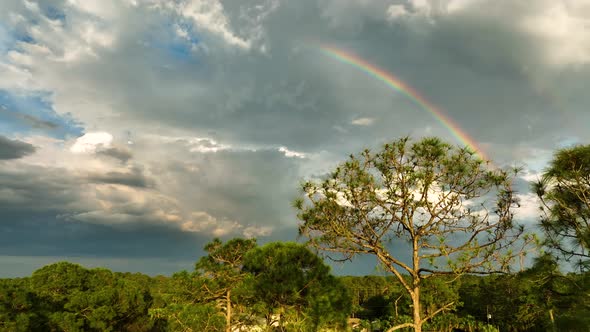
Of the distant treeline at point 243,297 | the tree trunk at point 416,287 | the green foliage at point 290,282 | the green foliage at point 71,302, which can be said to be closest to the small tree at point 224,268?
the distant treeline at point 243,297

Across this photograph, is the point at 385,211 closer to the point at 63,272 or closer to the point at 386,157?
the point at 386,157

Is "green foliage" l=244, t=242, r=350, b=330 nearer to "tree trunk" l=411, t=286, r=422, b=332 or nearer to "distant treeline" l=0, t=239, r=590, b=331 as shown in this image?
"distant treeline" l=0, t=239, r=590, b=331

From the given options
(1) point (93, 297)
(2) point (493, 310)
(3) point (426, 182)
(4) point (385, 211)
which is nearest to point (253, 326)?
(4) point (385, 211)

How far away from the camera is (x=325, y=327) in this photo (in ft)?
46.8

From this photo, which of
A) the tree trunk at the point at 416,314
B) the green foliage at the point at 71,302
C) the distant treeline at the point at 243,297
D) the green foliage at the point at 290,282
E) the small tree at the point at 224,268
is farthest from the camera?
the green foliage at the point at 71,302

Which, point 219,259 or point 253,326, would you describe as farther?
point 219,259

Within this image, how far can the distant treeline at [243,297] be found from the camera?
14120mm

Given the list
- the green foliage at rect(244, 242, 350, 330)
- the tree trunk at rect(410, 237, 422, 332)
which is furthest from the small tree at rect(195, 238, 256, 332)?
the tree trunk at rect(410, 237, 422, 332)

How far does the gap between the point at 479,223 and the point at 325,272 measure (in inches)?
333

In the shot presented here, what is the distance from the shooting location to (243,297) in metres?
18.4

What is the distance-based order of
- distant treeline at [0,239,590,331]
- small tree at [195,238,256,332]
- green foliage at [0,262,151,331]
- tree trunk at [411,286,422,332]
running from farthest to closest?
green foliage at [0,262,151,331], small tree at [195,238,256,332], distant treeline at [0,239,590,331], tree trunk at [411,286,422,332]

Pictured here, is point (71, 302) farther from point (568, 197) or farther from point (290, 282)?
point (568, 197)

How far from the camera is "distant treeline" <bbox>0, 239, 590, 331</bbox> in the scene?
46.3 feet

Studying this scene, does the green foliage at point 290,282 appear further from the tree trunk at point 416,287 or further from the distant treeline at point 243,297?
the tree trunk at point 416,287
